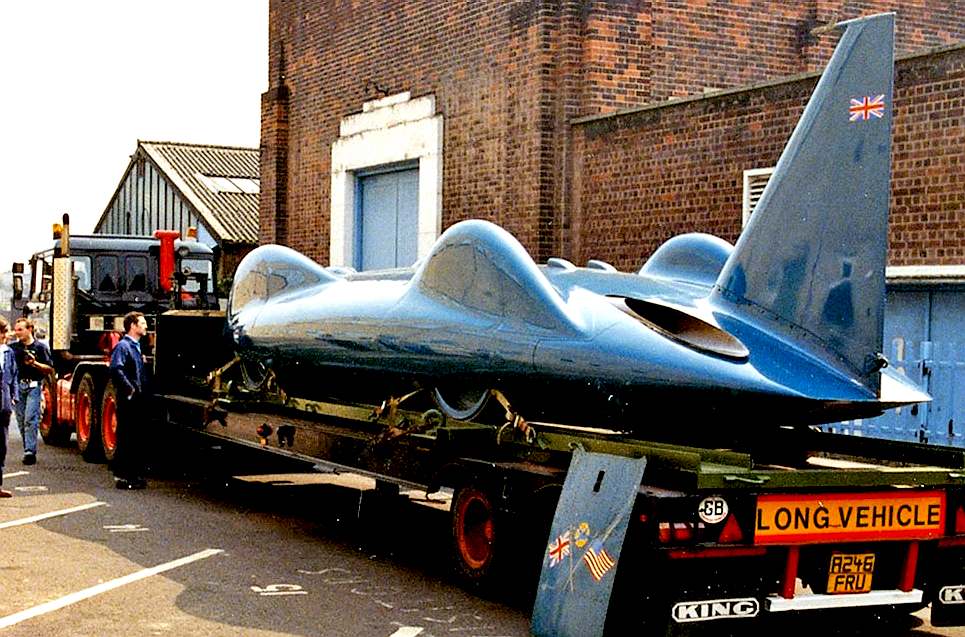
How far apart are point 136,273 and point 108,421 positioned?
411 centimetres

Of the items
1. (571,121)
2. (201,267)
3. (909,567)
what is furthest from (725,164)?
(909,567)

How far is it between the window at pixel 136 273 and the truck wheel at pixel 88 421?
108 inches

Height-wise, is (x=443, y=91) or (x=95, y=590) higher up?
(x=443, y=91)

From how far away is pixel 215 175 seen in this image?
42.1m

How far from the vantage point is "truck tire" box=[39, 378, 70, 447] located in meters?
17.1

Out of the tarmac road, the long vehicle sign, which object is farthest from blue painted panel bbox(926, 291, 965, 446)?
the long vehicle sign

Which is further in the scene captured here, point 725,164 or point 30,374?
point 725,164

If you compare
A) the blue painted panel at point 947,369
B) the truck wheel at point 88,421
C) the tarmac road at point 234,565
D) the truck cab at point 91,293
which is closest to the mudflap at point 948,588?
the tarmac road at point 234,565

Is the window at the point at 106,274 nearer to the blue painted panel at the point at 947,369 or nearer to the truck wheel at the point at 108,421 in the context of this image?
the truck wheel at the point at 108,421

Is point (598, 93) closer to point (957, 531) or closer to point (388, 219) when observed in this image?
point (388, 219)

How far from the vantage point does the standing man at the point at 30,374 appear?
605 inches

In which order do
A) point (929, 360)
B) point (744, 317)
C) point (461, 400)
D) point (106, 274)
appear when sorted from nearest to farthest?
point (744, 317)
point (461, 400)
point (929, 360)
point (106, 274)

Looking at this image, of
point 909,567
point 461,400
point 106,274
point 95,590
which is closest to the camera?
point 909,567

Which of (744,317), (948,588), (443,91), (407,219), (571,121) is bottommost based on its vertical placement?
(948,588)
